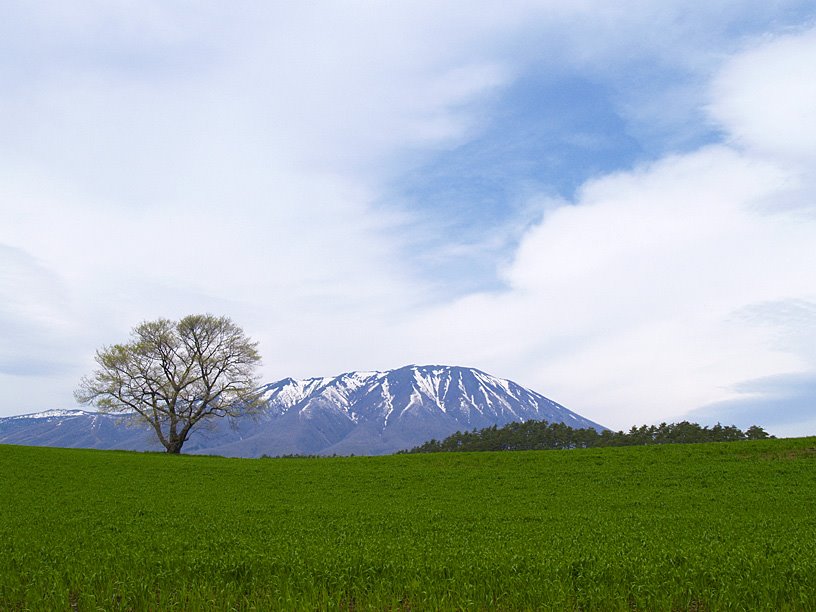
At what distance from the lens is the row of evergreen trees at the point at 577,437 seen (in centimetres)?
11053

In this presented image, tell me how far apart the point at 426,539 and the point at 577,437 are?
125m

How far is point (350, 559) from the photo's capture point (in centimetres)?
1374

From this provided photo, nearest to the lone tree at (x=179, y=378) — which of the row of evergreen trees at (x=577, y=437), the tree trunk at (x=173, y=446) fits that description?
the tree trunk at (x=173, y=446)

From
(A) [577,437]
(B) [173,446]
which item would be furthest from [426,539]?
(A) [577,437]

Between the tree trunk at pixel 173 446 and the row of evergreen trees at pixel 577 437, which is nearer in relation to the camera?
the tree trunk at pixel 173 446

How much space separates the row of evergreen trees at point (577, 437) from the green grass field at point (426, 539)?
66042 mm

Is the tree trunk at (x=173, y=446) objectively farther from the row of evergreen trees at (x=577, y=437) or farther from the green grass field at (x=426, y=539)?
the row of evergreen trees at (x=577, y=437)

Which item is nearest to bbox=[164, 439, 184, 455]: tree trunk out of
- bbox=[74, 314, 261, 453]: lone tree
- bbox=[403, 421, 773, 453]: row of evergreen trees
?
bbox=[74, 314, 261, 453]: lone tree

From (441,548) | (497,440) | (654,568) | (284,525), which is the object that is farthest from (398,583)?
(497,440)

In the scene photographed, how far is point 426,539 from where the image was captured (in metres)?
17.9

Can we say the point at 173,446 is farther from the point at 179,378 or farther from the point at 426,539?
the point at 426,539

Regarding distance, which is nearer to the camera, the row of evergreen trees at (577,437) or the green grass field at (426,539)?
the green grass field at (426,539)

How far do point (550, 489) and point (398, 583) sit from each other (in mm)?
28760

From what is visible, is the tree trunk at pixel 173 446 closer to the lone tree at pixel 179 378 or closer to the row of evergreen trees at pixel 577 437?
the lone tree at pixel 179 378
